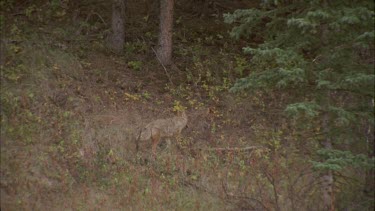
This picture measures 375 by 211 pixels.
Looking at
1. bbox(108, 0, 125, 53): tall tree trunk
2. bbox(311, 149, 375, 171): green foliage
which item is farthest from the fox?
bbox(311, 149, 375, 171): green foliage

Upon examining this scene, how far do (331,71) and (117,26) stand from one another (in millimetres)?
6889

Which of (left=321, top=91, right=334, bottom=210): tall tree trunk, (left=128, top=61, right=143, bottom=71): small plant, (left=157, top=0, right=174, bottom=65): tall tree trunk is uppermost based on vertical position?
(left=157, top=0, right=174, bottom=65): tall tree trunk

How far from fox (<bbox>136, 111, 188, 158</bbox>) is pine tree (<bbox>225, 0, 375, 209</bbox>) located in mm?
2418

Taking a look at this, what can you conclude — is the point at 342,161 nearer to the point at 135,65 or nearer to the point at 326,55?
the point at 326,55

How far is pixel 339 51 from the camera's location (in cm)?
898

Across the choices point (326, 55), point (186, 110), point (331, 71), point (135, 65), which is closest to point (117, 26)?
point (135, 65)

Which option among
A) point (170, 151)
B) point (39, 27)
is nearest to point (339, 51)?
point (170, 151)

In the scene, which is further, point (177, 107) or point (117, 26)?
point (117, 26)

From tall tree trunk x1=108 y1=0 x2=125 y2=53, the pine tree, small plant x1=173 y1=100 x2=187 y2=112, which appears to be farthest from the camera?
tall tree trunk x1=108 y1=0 x2=125 y2=53

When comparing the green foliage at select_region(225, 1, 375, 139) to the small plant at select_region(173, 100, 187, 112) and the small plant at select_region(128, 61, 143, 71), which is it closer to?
the small plant at select_region(173, 100, 187, 112)

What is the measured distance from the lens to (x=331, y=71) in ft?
30.2

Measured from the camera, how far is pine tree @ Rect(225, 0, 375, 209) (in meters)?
8.41

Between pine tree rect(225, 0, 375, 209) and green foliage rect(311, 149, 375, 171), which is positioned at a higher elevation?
pine tree rect(225, 0, 375, 209)

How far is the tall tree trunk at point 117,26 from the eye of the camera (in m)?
13.3
